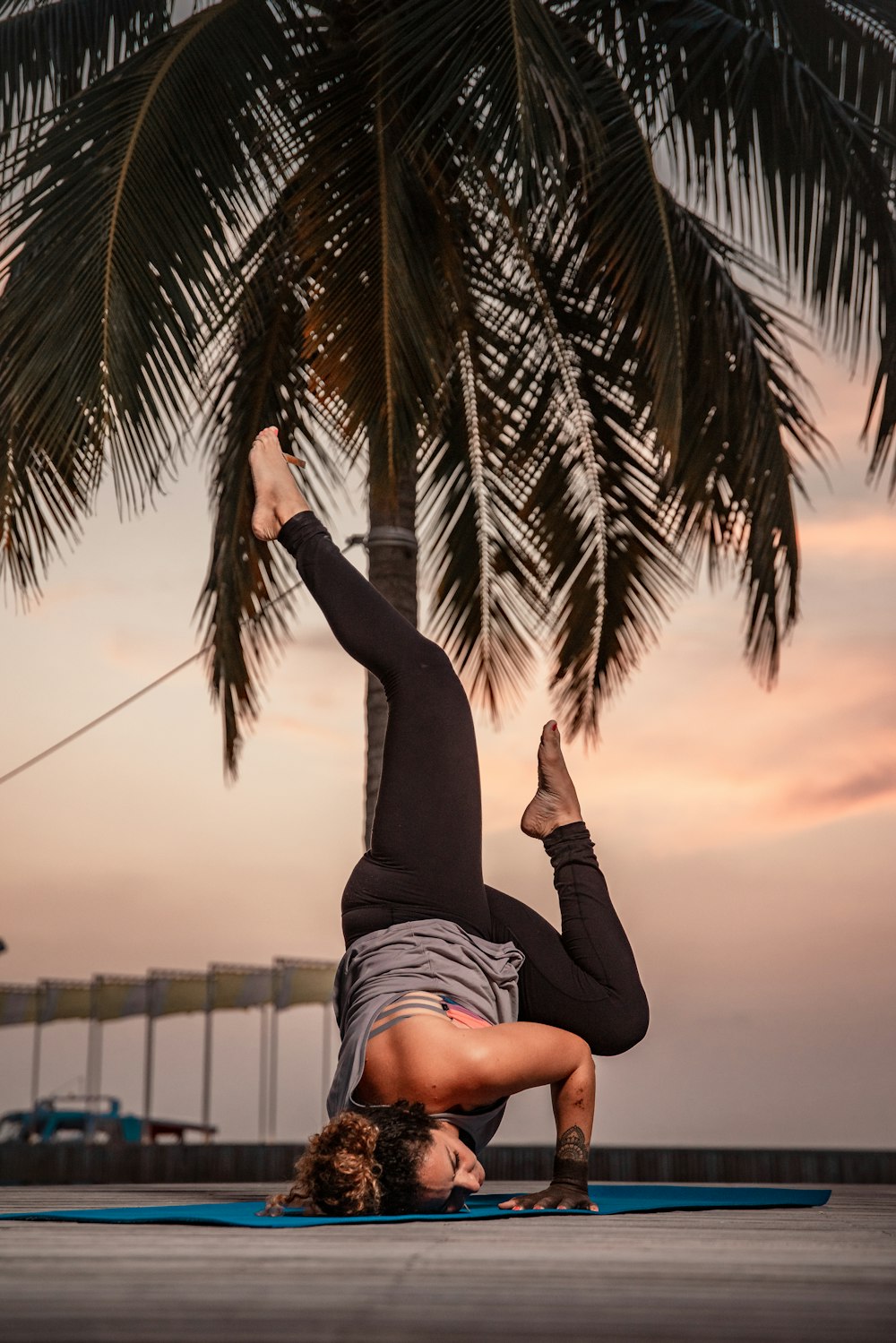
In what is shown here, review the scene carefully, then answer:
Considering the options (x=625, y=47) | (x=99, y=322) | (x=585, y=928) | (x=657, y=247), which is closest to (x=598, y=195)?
(x=657, y=247)

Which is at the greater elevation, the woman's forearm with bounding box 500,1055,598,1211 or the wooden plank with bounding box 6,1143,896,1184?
the woman's forearm with bounding box 500,1055,598,1211

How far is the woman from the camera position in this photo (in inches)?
A: 113

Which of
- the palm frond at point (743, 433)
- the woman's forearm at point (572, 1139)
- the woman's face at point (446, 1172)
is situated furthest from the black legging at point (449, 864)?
the palm frond at point (743, 433)

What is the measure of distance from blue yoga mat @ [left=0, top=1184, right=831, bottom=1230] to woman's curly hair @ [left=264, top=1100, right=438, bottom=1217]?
5cm

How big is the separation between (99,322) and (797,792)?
Answer: 7.48 meters

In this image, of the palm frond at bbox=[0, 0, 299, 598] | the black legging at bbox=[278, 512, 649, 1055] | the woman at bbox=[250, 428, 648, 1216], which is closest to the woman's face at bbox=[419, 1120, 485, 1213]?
the woman at bbox=[250, 428, 648, 1216]

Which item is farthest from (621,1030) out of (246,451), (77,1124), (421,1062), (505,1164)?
(77,1124)

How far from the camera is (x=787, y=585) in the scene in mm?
7043

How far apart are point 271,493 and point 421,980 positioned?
1.76 metres

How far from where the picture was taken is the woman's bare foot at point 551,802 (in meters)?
4.02

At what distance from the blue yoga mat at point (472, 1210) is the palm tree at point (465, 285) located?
267cm

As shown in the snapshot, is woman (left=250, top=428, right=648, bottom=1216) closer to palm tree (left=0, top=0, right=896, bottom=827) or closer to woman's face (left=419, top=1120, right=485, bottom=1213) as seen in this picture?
woman's face (left=419, top=1120, right=485, bottom=1213)

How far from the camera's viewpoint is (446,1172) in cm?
286

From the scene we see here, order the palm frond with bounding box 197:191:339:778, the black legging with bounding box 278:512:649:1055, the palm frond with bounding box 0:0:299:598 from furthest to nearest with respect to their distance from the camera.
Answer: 1. the palm frond with bounding box 197:191:339:778
2. the palm frond with bounding box 0:0:299:598
3. the black legging with bounding box 278:512:649:1055
